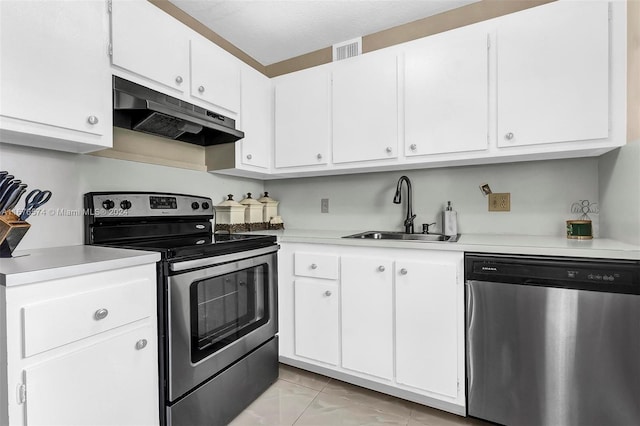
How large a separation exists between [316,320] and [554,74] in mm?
1912

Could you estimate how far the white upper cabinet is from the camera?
1.14m

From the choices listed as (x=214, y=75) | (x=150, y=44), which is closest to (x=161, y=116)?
(x=150, y=44)

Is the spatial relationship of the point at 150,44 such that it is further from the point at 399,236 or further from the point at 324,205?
the point at 399,236

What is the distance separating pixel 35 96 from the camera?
3.92 ft

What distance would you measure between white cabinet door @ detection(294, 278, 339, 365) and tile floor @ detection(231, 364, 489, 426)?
19cm

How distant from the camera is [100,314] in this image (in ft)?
3.62

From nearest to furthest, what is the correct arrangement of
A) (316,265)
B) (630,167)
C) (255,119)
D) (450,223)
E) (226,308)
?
(630,167) → (226,308) → (316,265) → (450,223) → (255,119)

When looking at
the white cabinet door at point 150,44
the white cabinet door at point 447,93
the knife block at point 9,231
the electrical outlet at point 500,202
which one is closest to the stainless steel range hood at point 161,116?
the white cabinet door at point 150,44

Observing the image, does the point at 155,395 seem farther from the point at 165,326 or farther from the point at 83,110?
the point at 83,110

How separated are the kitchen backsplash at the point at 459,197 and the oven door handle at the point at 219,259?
2.65ft

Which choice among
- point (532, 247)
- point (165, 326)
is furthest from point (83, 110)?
point (532, 247)

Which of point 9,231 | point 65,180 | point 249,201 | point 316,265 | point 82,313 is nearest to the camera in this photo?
point 82,313

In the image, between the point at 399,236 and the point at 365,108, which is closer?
the point at 365,108

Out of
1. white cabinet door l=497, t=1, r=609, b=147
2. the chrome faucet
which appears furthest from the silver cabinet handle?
white cabinet door l=497, t=1, r=609, b=147
